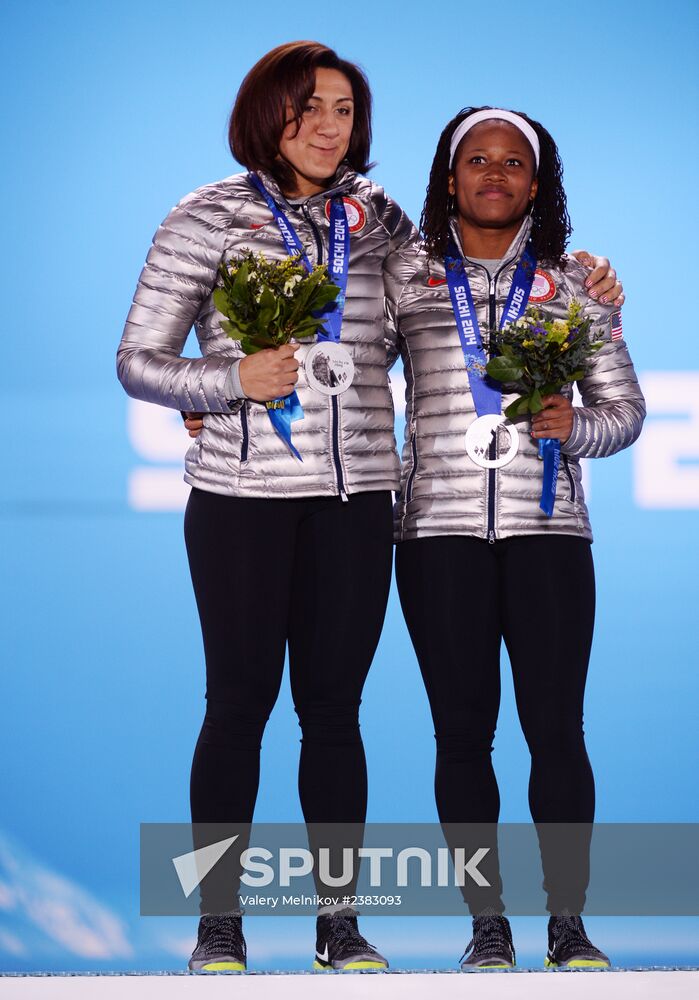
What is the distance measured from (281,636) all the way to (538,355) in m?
0.71

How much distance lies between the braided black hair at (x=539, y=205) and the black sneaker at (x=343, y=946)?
133cm

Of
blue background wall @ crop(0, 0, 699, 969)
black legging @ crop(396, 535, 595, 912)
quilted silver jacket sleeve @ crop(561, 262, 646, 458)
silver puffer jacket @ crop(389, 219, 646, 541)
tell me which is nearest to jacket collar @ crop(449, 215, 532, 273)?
silver puffer jacket @ crop(389, 219, 646, 541)

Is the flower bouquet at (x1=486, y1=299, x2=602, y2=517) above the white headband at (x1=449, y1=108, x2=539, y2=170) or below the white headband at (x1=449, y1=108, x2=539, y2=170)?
below

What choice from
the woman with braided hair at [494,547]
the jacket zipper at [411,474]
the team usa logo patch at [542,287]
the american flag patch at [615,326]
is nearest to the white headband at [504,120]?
the woman with braided hair at [494,547]

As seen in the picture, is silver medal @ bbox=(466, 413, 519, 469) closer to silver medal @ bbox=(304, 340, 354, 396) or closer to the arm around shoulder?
the arm around shoulder

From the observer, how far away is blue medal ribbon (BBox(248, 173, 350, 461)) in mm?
2342

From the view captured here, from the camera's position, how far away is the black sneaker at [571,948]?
7.52ft

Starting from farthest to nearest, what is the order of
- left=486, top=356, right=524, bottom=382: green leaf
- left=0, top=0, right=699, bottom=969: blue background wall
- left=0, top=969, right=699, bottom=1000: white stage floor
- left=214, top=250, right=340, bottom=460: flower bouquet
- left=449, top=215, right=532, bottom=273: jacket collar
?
left=0, top=0, right=699, bottom=969: blue background wall < left=449, top=215, right=532, bottom=273: jacket collar < left=486, top=356, right=524, bottom=382: green leaf < left=214, top=250, right=340, bottom=460: flower bouquet < left=0, top=969, right=699, bottom=1000: white stage floor

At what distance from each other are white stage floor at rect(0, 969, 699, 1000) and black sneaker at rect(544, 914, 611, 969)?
0.39 ft

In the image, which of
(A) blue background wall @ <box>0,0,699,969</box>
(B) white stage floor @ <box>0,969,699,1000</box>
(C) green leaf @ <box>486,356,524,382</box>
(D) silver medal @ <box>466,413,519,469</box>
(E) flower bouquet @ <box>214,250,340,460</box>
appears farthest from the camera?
(A) blue background wall @ <box>0,0,699,969</box>

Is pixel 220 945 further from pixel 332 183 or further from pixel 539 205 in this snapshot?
pixel 539 205

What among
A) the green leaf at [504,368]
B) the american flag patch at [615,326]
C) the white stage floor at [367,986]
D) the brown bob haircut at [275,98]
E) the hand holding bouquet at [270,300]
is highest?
Answer: the brown bob haircut at [275,98]

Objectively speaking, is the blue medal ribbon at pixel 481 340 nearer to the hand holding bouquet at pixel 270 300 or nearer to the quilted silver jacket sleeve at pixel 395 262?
the quilted silver jacket sleeve at pixel 395 262

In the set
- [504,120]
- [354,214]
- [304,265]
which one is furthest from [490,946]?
[504,120]
